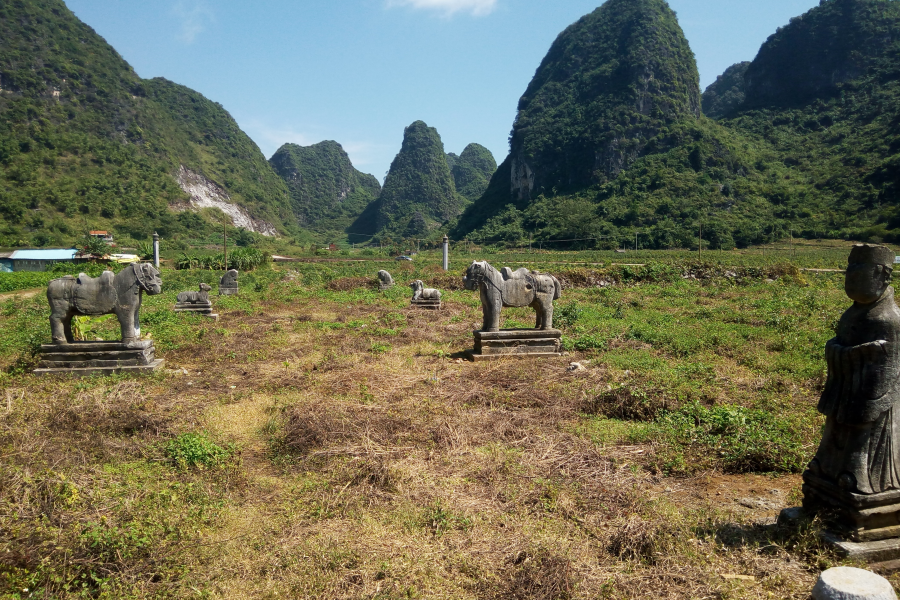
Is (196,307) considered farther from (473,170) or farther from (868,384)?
(473,170)

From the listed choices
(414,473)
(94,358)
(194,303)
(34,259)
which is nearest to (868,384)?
(414,473)

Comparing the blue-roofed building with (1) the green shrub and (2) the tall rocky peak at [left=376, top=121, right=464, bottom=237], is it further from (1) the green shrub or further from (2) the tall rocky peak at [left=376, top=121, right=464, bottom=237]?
(2) the tall rocky peak at [left=376, top=121, right=464, bottom=237]

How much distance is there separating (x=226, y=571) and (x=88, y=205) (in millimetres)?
60249

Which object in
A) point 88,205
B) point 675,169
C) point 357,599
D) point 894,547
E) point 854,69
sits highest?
point 854,69

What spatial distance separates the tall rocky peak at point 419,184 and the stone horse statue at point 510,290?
93.5m

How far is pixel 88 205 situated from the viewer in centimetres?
5238

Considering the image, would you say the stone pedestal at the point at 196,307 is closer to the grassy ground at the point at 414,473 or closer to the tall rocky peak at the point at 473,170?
the grassy ground at the point at 414,473

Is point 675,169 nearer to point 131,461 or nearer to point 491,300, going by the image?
point 491,300

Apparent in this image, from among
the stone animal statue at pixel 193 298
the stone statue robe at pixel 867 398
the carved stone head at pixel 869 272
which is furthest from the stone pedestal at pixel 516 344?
the stone animal statue at pixel 193 298

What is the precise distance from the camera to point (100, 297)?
8602 mm

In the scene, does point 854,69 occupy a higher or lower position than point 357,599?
higher

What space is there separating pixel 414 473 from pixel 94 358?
651cm

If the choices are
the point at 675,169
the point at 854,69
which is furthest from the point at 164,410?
the point at 854,69

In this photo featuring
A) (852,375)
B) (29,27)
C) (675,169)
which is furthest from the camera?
(29,27)
